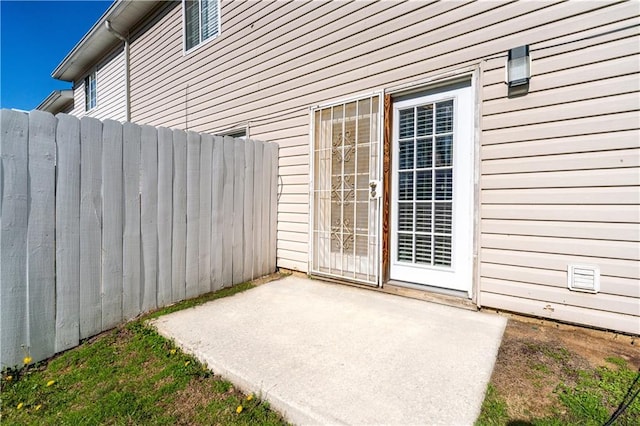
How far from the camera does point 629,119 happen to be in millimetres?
2150

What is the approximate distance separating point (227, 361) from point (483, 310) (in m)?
2.22

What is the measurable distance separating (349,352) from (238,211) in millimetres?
2242

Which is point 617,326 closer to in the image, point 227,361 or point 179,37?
point 227,361

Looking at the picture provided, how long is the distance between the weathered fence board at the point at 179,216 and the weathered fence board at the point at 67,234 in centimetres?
79

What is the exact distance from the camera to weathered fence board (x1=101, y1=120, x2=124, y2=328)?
2.42 meters

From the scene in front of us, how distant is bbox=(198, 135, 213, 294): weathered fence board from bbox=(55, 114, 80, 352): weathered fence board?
1.09 m

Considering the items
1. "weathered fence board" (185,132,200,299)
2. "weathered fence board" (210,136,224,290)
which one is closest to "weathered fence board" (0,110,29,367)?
"weathered fence board" (185,132,200,299)

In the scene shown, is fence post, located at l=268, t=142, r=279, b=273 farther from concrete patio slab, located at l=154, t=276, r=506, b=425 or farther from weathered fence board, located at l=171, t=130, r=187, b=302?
weathered fence board, located at l=171, t=130, r=187, b=302

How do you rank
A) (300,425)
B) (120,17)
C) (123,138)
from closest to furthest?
(300,425) < (123,138) < (120,17)

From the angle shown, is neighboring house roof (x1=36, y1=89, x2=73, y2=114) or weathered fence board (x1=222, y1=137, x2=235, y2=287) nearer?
weathered fence board (x1=222, y1=137, x2=235, y2=287)

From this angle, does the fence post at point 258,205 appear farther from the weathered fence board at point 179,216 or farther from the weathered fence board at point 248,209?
the weathered fence board at point 179,216

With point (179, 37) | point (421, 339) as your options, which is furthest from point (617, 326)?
point (179, 37)

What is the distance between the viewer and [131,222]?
260 cm

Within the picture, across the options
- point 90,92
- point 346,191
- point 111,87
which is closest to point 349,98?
point 346,191
